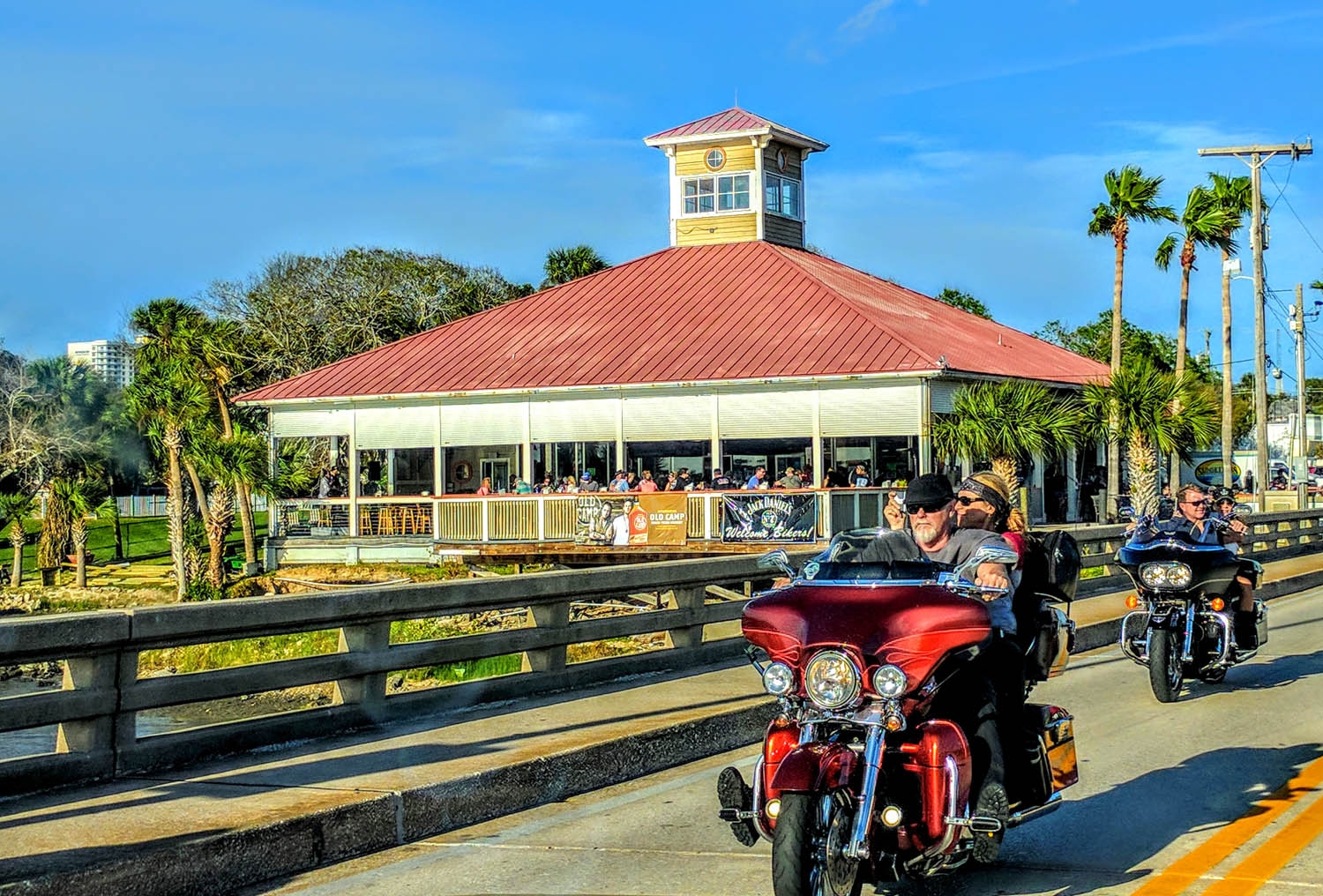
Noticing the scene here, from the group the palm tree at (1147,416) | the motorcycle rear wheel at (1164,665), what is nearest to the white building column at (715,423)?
the palm tree at (1147,416)

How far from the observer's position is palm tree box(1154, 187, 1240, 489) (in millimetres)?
42469

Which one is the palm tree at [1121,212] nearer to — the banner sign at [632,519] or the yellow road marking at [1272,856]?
the banner sign at [632,519]

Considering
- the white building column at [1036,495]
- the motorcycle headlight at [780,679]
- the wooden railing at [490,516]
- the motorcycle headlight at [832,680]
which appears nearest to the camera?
the motorcycle headlight at [832,680]

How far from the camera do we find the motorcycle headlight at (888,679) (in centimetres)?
552

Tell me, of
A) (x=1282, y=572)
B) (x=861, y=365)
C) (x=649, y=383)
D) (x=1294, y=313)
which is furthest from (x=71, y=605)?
(x=1294, y=313)

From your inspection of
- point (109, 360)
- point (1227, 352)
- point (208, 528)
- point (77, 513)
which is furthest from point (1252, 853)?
point (109, 360)

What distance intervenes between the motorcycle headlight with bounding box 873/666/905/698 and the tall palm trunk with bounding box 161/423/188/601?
34.0 m

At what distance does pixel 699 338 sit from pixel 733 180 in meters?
7.60

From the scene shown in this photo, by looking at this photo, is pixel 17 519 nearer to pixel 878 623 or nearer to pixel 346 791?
pixel 346 791

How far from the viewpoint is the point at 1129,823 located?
7688 millimetres

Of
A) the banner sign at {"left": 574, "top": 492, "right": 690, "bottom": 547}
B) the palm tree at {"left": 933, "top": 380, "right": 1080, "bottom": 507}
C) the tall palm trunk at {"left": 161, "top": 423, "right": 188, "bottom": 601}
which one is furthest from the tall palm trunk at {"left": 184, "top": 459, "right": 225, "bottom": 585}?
the palm tree at {"left": 933, "top": 380, "right": 1080, "bottom": 507}

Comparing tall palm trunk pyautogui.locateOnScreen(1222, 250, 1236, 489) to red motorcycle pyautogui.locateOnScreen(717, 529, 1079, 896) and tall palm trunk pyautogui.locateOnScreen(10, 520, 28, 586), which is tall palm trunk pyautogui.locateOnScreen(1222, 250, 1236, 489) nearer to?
tall palm trunk pyautogui.locateOnScreen(10, 520, 28, 586)

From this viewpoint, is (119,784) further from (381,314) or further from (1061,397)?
(381,314)

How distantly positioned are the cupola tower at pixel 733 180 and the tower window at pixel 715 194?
2 cm
